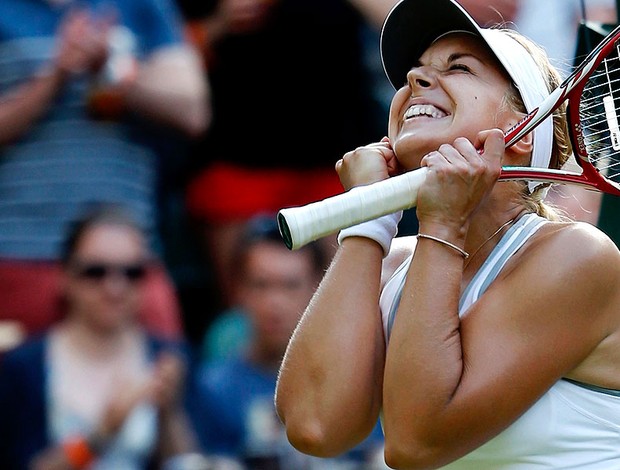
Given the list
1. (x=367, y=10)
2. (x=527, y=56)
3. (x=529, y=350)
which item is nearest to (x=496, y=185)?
(x=527, y=56)

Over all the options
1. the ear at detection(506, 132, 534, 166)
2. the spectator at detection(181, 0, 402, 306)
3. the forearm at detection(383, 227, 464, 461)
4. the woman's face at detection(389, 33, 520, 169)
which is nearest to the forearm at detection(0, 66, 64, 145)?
the spectator at detection(181, 0, 402, 306)

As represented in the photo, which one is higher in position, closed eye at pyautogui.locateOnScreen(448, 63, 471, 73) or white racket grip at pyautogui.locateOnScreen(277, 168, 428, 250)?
closed eye at pyautogui.locateOnScreen(448, 63, 471, 73)

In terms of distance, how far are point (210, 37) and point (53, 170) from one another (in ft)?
3.49

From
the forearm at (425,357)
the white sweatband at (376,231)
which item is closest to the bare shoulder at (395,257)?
the white sweatband at (376,231)

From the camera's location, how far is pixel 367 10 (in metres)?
5.57

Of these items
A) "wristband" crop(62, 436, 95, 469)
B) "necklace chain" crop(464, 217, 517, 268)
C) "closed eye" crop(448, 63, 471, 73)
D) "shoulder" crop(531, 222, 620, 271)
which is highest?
"closed eye" crop(448, 63, 471, 73)

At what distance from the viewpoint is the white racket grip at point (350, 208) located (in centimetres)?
241

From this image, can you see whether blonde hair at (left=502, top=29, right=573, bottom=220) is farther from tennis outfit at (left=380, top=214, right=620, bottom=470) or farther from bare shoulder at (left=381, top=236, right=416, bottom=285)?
tennis outfit at (left=380, top=214, right=620, bottom=470)

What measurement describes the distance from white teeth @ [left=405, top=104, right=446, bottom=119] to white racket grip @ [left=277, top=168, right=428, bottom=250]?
220 mm

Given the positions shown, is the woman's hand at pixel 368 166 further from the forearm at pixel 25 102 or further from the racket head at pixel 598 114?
the forearm at pixel 25 102

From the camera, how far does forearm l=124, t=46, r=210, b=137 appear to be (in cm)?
516

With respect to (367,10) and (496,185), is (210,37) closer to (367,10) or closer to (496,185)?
(367,10)

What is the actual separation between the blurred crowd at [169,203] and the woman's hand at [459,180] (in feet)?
6.83

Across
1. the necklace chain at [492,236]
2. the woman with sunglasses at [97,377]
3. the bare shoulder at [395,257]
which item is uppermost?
the necklace chain at [492,236]
